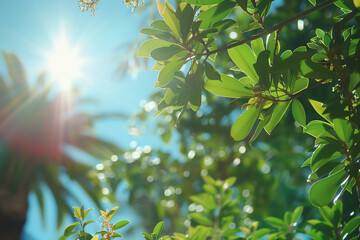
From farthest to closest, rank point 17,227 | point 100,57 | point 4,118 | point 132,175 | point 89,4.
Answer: point 4,118 < point 17,227 < point 100,57 < point 132,175 < point 89,4

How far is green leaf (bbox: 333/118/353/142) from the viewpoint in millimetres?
740

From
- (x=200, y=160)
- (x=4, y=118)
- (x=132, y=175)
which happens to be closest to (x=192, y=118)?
(x=200, y=160)

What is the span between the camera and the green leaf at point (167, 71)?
2.45 ft

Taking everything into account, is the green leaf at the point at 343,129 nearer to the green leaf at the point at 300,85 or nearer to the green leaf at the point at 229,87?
the green leaf at the point at 300,85

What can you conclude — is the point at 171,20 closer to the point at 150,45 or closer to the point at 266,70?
the point at 150,45

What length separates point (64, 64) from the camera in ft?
26.5

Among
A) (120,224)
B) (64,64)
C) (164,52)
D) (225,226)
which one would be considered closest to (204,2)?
(164,52)

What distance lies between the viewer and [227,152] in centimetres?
316

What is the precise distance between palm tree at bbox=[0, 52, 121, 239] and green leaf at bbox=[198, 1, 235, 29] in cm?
801

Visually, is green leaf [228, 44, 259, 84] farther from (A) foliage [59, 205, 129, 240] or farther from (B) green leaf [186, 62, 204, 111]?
(A) foliage [59, 205, 129, 240]

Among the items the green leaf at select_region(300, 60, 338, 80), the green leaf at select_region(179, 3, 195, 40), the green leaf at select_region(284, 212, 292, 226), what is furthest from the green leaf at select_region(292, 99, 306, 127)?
the green leaf at select_region(284, 212, 292, 226)

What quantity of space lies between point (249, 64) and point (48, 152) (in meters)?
9.22

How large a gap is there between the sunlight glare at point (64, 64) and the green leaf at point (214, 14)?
7.05m

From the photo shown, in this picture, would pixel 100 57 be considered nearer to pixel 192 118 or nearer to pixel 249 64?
pixel 192 118
